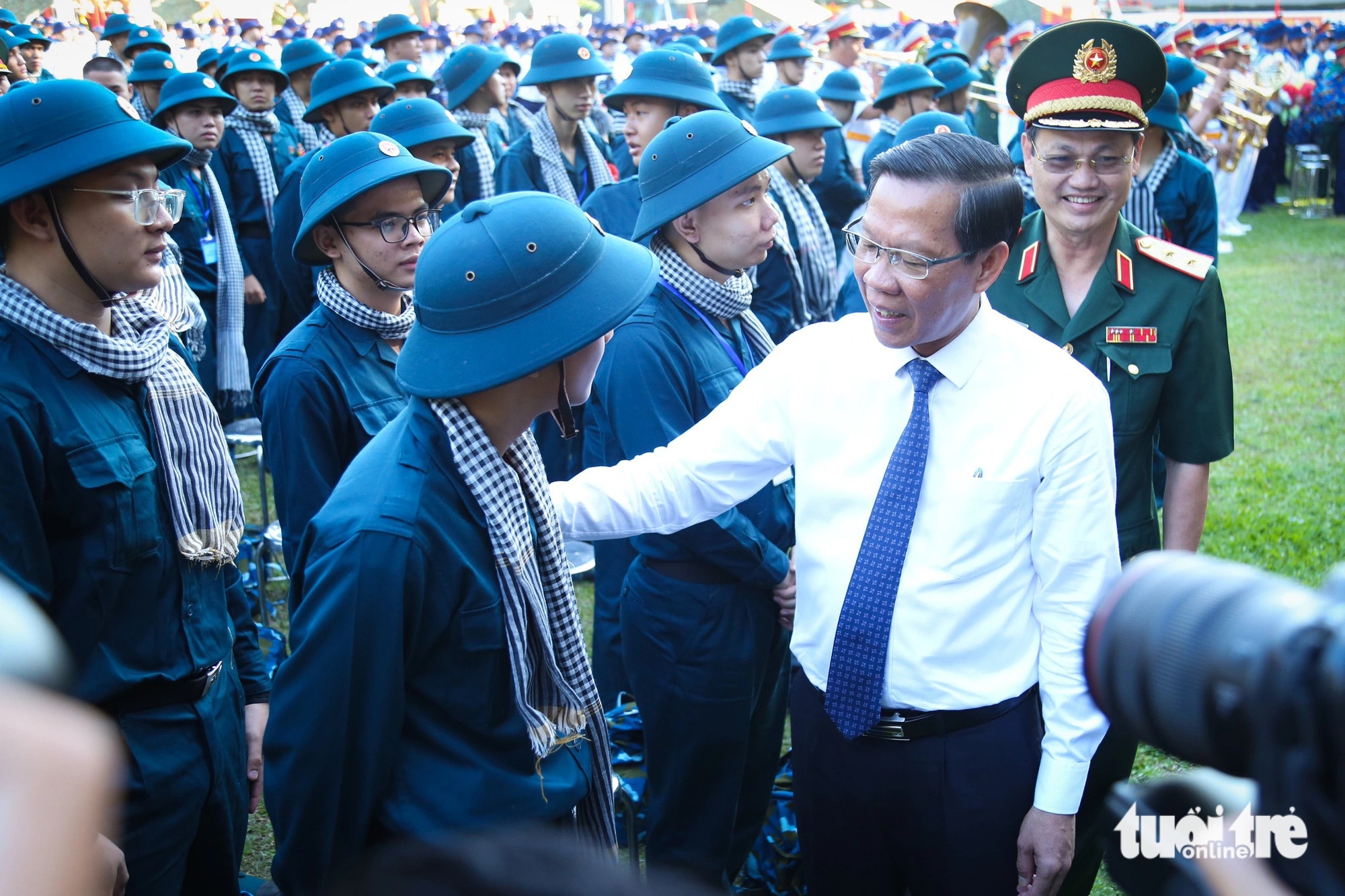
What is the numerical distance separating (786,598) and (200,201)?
5.21m

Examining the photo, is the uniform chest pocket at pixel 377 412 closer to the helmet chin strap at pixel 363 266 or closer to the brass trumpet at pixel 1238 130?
the helmet chin strap at pixel 363 266

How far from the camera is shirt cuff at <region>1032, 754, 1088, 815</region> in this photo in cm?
216

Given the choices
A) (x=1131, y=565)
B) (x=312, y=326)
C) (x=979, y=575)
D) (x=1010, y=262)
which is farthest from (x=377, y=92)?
(x=1131, y=565)

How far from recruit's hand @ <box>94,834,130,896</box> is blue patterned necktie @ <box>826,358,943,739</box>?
4.60 feet

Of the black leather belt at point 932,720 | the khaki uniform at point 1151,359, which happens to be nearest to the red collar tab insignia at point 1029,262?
the khaki uniform at point 1151,359

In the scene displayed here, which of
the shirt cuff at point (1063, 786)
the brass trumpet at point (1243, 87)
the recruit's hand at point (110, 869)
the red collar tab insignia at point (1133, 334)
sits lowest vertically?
the brass trumpet at point (1243, 87)

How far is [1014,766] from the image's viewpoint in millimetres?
2225

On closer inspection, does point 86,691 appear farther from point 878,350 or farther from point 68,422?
point 878,350

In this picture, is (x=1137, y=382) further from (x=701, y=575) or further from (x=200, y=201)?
(x=200, y=201)

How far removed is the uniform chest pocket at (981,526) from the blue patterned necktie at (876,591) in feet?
0.25

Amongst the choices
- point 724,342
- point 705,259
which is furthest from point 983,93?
point 724,342

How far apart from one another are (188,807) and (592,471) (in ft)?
3.84

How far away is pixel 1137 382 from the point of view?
292 centimetres

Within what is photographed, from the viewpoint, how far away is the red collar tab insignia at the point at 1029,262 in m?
3.17
